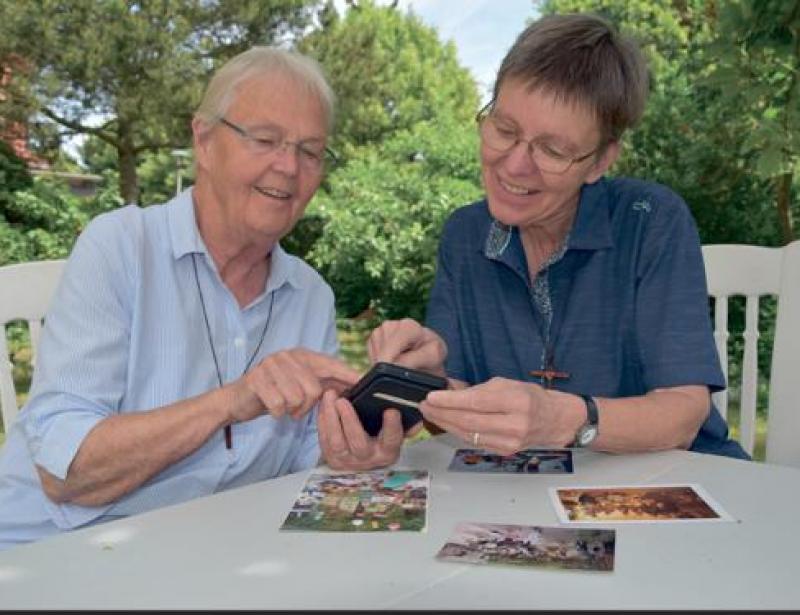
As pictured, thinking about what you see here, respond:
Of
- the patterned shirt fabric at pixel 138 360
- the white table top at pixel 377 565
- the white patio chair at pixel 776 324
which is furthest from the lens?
the white patio chair at pixel 776 324

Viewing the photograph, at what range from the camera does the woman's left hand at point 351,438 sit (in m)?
1.93

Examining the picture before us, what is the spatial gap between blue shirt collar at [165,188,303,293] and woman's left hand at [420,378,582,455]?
710mm

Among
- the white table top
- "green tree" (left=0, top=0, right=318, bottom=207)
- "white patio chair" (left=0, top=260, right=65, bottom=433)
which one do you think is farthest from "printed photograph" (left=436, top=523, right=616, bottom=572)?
"green tree" (left=0, top=0, right=318, bottom=207)

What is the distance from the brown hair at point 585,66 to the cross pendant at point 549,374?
634mm

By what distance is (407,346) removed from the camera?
2.21 m

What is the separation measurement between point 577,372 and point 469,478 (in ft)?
1.94

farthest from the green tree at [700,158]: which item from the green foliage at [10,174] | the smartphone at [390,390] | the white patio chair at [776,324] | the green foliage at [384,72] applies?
the green foliage at [10,174]

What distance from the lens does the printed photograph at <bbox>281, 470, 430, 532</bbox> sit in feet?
5.28

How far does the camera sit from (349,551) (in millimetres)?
1481

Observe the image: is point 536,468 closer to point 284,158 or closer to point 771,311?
point 284,158

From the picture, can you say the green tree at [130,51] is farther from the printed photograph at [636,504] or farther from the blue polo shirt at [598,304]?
the printed photograph at [636,504]

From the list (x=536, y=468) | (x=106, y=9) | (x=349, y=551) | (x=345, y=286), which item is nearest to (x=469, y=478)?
(x=536, y=468)

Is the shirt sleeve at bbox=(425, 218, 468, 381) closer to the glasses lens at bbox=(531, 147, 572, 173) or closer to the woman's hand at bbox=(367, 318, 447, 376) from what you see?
the woman's hand at bbox=(367, 318, 447, 376)

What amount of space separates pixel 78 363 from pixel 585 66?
139 cm
